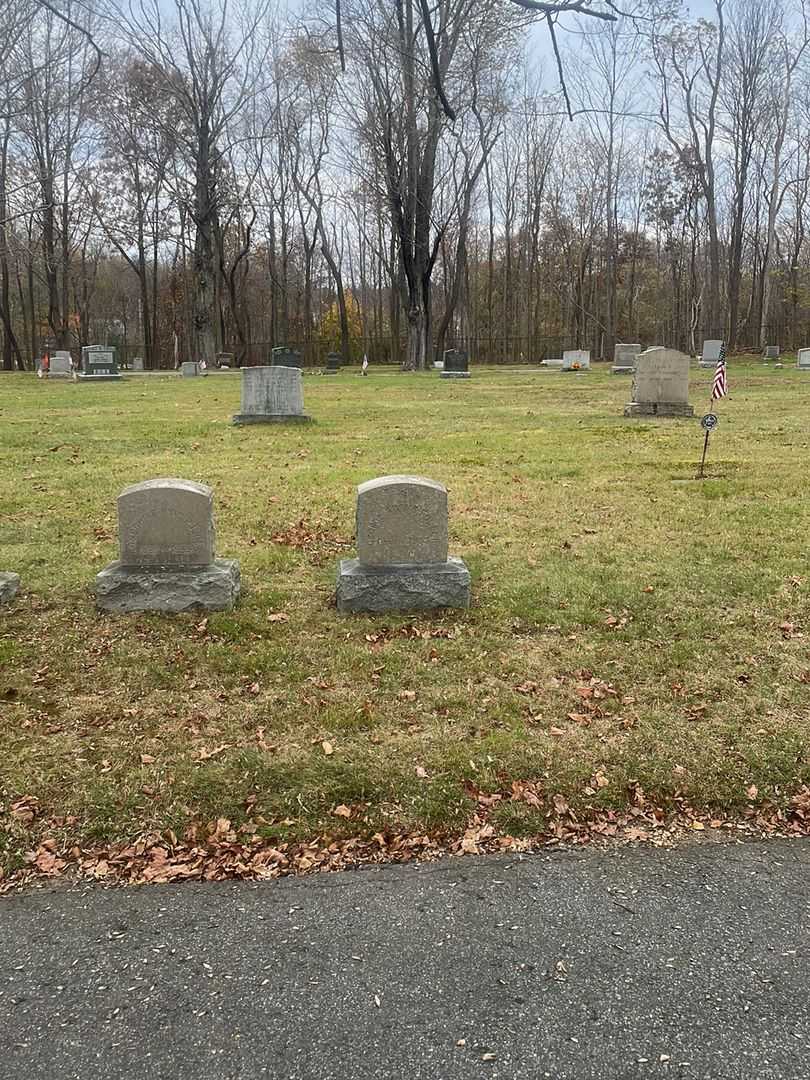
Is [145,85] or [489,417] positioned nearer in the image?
[489,417]

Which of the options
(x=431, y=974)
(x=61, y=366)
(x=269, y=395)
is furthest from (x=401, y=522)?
(x=61, y=366)

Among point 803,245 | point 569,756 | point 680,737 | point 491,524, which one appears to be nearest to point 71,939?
point 569,756

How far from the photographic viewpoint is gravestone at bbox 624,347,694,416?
15.9m

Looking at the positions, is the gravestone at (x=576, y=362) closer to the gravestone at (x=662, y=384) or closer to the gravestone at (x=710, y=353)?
the gravestone at (x=710, y=353)

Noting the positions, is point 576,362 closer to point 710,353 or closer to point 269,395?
point 710,353

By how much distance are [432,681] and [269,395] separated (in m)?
11.6

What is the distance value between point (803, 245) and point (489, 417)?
132 ft

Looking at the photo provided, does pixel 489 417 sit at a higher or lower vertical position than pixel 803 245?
lower

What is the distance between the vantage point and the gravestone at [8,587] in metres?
5.45

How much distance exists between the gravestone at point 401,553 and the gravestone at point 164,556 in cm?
91

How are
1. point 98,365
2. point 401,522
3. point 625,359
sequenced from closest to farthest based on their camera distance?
point 401,522 < point 98,365 < point 625,359

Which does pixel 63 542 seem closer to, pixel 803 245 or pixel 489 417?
pixel 489 417

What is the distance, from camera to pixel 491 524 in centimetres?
756

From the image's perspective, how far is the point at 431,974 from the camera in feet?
7.77
